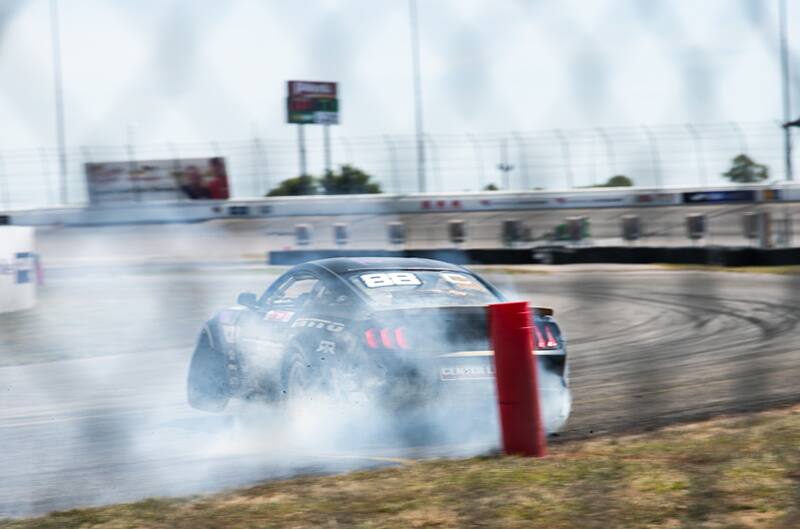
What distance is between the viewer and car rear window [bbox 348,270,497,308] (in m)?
6.38

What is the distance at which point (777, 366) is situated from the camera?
9.03m

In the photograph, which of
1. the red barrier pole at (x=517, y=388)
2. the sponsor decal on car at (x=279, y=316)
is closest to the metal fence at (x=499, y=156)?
the red barrier pole at (x=517, y=388)

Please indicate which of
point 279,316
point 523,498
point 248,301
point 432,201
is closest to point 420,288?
point 432,201

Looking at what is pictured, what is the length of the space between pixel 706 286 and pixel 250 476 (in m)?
14.5

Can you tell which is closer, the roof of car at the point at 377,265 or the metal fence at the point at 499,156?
the metal fence at the point at 499,156

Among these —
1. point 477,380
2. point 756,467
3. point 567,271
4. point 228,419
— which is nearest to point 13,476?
point 228,419

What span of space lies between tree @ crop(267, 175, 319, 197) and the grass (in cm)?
130

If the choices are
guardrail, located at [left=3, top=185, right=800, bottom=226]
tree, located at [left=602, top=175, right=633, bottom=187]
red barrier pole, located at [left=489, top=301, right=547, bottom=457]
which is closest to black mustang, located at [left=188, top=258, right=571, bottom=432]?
guardrail, located at [left=3, top=185, right=800, bottom=226]

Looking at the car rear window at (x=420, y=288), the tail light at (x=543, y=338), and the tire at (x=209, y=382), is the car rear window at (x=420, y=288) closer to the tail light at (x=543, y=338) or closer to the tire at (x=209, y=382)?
the tail light at (x=543, y=338)

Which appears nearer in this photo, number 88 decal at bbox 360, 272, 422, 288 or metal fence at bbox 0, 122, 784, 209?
metal fence at bbox 0, 122, 784, 209

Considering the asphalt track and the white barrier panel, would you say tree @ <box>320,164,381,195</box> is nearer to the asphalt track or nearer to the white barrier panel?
the asphalt track

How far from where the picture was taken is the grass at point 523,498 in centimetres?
370

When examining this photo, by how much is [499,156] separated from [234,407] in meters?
4.25

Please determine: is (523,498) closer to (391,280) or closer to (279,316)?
(391,280)
